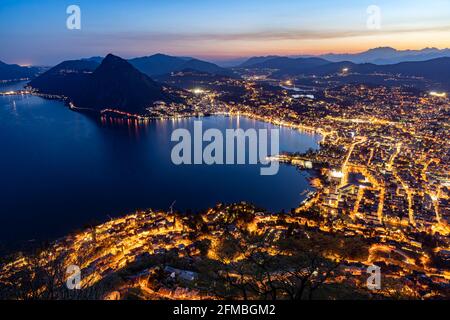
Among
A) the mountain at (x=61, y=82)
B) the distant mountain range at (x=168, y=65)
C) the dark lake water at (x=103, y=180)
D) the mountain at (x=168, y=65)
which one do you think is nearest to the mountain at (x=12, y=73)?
the mountain at (x=61, y=82)

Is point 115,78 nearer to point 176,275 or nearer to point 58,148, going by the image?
point 58,148

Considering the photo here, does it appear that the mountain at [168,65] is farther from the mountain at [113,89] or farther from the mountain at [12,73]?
the mountain at [113,89]

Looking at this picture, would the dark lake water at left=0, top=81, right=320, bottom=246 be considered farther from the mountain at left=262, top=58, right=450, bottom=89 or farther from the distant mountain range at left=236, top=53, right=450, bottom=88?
the distant mountain range at left=236, top=53, right=450, bottom=88

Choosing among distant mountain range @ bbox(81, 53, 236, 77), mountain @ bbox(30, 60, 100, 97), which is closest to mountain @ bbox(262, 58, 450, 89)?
distant mountain range @ bbox(81, 53, 236, 77)

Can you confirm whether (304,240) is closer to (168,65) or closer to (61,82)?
(61,82)

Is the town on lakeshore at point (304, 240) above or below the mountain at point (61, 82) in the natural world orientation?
below

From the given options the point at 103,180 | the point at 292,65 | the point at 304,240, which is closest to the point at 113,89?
the point at 103,180

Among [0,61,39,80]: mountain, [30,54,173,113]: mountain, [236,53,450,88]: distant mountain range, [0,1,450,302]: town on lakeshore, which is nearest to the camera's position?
[0,1,450,302]: town on lakeshore
